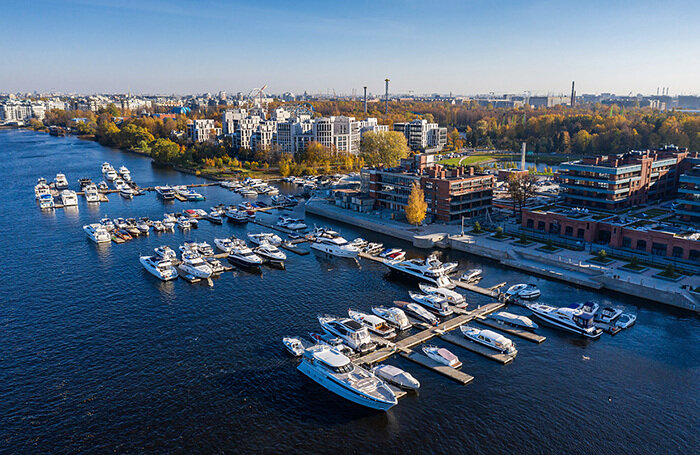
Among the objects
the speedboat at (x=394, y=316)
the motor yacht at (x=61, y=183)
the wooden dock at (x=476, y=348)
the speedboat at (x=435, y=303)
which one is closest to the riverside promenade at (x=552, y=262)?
the speedboat at (x=435, y=303)

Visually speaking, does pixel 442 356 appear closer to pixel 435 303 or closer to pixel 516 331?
pixel 516 331

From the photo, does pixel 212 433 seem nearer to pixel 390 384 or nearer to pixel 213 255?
pixel 390 384

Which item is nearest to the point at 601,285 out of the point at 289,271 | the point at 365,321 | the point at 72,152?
the point at 365,321

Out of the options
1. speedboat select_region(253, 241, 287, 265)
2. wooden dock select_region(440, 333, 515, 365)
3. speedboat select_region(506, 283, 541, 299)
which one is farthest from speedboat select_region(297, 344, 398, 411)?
speedboat select_region(253, 241, 287, 265)

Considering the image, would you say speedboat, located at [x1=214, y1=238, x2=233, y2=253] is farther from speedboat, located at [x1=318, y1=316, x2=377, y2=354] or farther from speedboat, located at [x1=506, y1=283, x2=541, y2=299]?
speedboat, located at [x1=506, y1=283, x2=541, y2=299]

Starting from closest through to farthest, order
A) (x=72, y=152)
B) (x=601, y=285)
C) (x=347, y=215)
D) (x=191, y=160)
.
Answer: (x=601, y=285) → (x=347, y=215) → (x=191, y=160) → (x=72, y=152)
